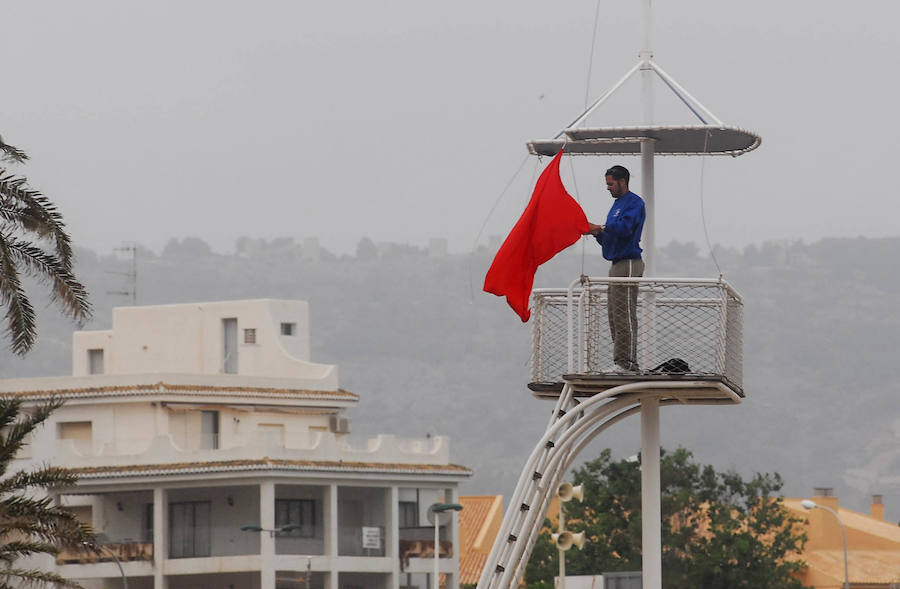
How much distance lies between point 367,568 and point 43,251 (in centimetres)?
5463

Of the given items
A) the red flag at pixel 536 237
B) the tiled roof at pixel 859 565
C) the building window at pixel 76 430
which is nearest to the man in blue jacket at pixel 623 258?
the red flag at pixel 536 237

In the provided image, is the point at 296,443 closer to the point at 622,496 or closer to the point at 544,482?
the point at 622,496

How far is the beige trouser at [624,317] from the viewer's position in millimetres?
24906

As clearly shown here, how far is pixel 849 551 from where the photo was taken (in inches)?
4587

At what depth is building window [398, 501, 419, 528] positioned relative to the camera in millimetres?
92125

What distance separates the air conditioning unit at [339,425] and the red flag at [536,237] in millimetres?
69366

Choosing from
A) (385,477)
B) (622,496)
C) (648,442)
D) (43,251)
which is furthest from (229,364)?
(648,442)

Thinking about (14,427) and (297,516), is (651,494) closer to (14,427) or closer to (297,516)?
(14,427)

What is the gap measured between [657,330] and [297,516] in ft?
213

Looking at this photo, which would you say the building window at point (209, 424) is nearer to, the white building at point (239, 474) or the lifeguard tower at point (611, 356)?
the white building at point (239, 474)

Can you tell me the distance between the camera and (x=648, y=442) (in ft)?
85.1

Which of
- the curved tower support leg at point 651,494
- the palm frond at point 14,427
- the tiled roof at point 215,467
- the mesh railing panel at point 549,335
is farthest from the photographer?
the tiled roof at point 215,467

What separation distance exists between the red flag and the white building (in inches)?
2304

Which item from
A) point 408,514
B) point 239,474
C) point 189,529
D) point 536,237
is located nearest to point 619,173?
point 536,237
